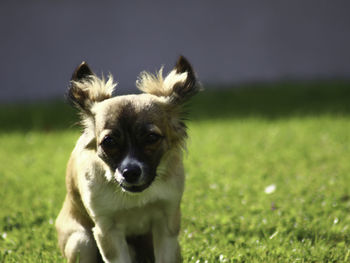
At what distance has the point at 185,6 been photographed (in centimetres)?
1177

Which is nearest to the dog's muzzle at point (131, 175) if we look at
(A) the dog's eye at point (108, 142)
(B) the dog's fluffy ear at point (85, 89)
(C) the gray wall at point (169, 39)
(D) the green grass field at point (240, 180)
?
(A) the dog's eye at point (108, 142)

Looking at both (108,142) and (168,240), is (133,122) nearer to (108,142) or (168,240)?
(108,142)

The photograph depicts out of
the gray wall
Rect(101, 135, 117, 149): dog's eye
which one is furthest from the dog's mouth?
the gray wall

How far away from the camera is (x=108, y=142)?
108 inches

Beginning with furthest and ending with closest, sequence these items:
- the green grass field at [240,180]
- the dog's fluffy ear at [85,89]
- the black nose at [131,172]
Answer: the green grass field at [240,180], the dog's fluffy ear at [85,89], the black nose at [131,172]

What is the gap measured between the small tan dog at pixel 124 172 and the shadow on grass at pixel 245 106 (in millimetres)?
4535

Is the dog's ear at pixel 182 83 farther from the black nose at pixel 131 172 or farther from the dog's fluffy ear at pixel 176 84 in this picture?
the black nose at pixel 131 172

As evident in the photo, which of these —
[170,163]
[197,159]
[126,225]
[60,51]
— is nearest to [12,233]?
[126,225]

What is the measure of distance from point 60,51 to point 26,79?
113cm

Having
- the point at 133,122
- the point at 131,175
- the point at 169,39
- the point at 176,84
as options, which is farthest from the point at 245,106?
the point at 131,175

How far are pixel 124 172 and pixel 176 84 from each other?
0.84 metres

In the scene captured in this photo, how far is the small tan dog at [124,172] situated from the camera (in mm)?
2750

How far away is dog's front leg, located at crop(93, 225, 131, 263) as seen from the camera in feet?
9.36

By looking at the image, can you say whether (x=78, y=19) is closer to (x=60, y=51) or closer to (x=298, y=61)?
(x=60, y=51)
